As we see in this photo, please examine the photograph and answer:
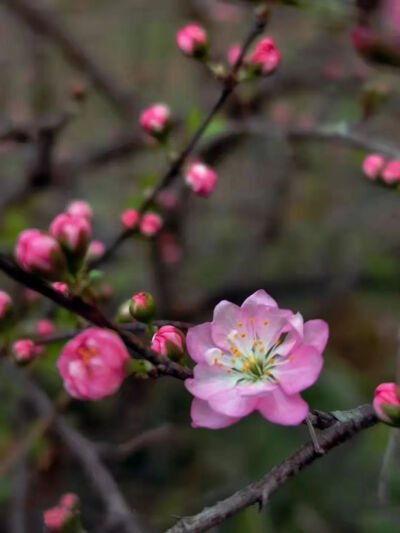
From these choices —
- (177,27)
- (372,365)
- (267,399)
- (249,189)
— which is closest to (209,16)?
(177,27)

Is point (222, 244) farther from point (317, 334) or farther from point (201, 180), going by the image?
point (317, 334)

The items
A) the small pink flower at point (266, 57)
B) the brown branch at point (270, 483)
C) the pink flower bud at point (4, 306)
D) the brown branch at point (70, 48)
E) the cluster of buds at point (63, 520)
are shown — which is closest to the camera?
the brown branch at point (270, 483)

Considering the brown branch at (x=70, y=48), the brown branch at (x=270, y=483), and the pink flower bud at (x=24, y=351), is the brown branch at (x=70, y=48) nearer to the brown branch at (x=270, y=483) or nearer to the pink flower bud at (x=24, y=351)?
the pink flower bud at (x=24, y=351)

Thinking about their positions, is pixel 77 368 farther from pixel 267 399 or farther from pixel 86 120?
pixel 86 120

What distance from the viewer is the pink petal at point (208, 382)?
761mm

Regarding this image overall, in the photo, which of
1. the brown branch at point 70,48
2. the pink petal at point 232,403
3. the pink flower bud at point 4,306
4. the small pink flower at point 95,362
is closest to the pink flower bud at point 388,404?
the pink petal at point 232,403

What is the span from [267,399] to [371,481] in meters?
1.65

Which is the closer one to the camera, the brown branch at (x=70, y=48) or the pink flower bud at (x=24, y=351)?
the pink flower bud at (x=24, y=351)

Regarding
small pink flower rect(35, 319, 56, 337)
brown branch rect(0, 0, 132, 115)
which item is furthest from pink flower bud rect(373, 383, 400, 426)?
brown branch rect(0, 0, 132, 115)

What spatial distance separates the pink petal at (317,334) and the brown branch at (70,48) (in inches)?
81.0

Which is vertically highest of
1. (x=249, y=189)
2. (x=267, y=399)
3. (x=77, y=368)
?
(x=77, y=368)

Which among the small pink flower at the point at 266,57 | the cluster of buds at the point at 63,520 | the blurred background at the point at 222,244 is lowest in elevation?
the blurred background at the point at 222,244

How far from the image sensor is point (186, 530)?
25.6 inches

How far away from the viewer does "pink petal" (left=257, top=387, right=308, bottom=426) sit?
2.36 feet
